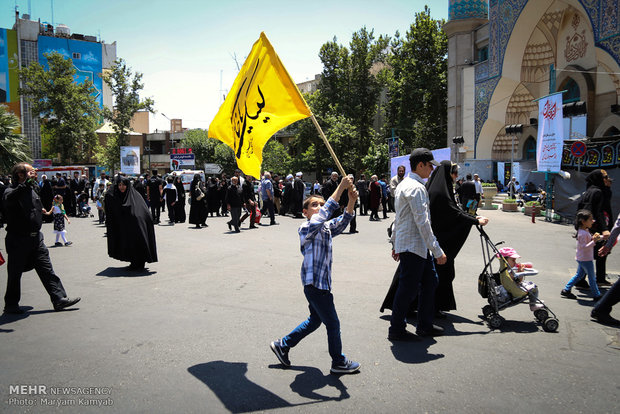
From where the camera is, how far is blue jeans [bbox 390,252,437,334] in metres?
4.32

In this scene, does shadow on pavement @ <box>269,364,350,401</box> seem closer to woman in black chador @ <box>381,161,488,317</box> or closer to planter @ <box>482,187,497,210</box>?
woman in black chador @ <box>381,161,488,317</box>

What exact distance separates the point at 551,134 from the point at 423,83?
2411 cm

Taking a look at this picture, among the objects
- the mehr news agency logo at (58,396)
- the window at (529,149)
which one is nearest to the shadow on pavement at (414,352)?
the mehr news agency logo at (58,396)

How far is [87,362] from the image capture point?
4016 mm

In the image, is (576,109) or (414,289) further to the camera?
(576,109)

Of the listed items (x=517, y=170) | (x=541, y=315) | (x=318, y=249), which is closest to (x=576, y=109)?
(x=517, y=170)

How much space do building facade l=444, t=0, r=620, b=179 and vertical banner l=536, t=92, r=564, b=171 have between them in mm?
539

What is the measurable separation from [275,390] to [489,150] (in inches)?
1148

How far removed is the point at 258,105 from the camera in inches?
197

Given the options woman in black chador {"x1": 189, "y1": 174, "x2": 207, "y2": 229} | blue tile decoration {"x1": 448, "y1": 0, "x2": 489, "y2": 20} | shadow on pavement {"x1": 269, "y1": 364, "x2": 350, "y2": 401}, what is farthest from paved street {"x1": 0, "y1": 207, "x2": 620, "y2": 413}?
blue tile decoration {"x1": 448, "y1": 0, "x2": 489, "y2": 20}

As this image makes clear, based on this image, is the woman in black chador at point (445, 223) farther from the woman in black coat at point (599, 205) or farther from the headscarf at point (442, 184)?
the woman in black coat at point (599, 205)

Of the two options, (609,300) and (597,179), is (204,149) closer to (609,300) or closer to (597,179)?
(597,179)

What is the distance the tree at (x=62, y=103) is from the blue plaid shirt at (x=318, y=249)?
51.4 metres

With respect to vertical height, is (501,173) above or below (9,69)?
below
